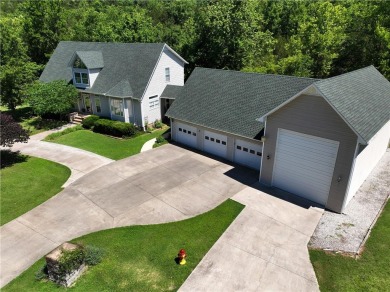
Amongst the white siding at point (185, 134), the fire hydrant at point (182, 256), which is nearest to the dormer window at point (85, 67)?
the white siding at point (185, 134)

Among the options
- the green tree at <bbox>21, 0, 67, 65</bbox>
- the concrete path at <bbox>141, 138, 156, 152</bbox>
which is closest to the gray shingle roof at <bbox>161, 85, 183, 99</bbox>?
the concrete path at <bbox>141, 138, 156, 152</bbox>

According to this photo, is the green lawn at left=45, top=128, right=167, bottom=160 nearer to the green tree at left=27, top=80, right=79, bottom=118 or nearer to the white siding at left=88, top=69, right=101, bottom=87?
the green tree at left=27, top=80, right=79, bottom=118

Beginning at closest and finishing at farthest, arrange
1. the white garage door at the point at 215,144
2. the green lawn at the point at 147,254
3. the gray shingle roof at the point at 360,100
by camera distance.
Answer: the green lawn at the point at 147,254 → the gray shingle roof at the point at 360,100 → the white garage door at the point at 215,144

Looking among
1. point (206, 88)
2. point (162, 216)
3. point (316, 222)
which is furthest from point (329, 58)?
point (162, 216)

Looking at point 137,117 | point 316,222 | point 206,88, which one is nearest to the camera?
point 316,222

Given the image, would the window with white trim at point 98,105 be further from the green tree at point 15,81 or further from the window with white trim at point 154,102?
the green tree at point 15,81

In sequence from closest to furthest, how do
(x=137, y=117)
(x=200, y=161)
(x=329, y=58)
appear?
(x=200, y=161)
(x=137, y=117)
(x=329, y=58)

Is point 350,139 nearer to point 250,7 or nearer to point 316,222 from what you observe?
point 316,222
